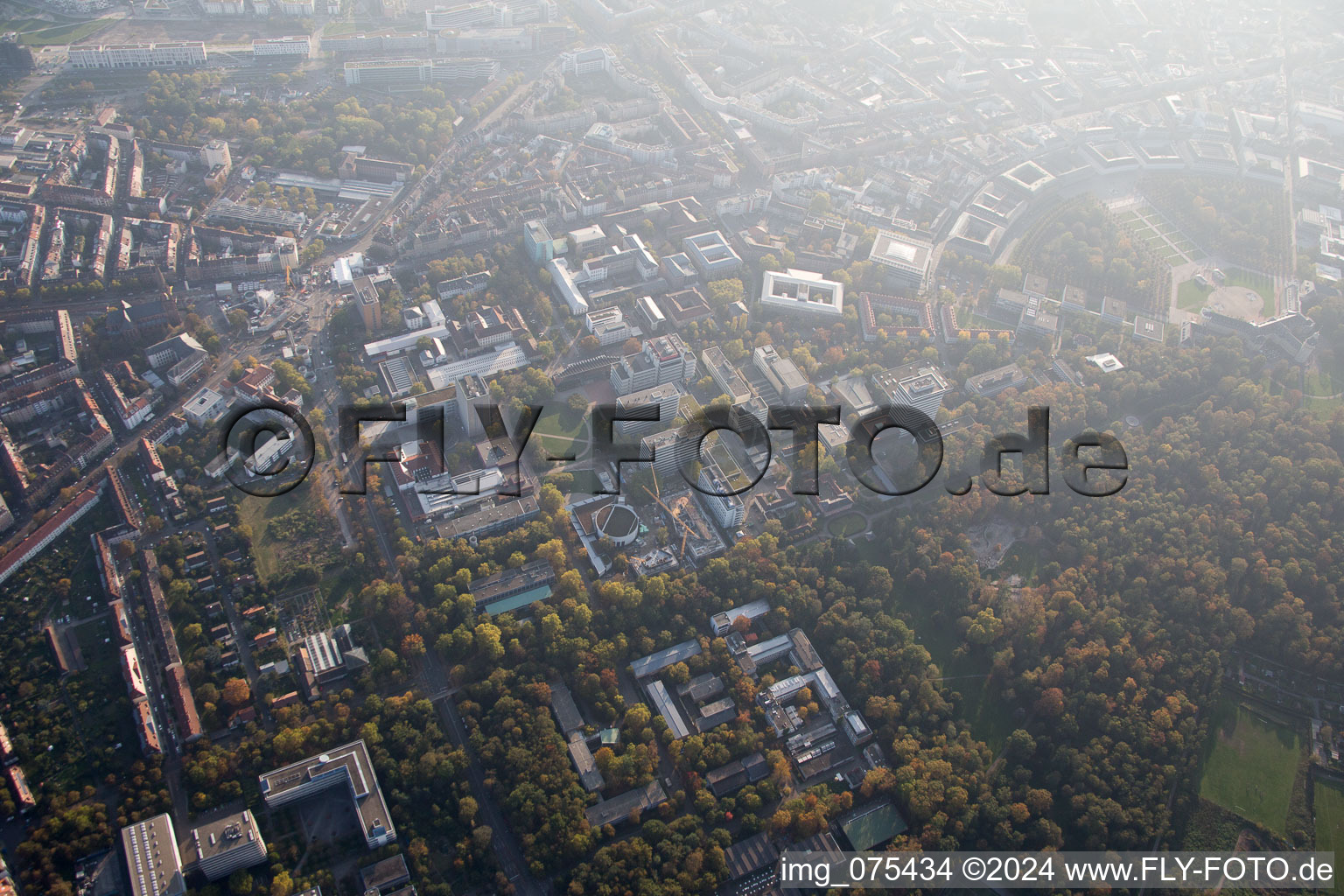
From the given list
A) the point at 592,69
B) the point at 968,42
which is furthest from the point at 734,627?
the point at 968,42

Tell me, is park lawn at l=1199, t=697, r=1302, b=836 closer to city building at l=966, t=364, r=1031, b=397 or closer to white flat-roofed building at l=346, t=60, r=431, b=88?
city building at l=966, t=364, r=1031, b=397

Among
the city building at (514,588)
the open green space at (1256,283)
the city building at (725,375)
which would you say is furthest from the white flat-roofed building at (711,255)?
the open green space at (1256,283)

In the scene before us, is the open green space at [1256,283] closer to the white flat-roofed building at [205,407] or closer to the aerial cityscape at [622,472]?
the aerial cityscape at [622,472]

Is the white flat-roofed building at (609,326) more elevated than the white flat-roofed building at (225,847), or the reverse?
the white flat-roofed building at (609,326)

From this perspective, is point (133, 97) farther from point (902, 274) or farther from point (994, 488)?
point (994, 488)

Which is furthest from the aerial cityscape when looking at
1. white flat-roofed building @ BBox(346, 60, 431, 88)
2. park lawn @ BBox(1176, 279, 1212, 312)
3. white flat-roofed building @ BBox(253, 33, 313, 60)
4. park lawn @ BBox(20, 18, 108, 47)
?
park lawn @ BBox(1176, 279, 1212, 312)

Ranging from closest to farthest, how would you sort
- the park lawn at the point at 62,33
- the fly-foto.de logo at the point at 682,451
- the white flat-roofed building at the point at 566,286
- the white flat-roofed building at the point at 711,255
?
1. the fly-foto.de logo at the point at 682,451
2. the white flat-roofed building at the point at 566,286
3. the white flat-roofed building at the point at 711,255
4. the park lawn at the point at 62,33
